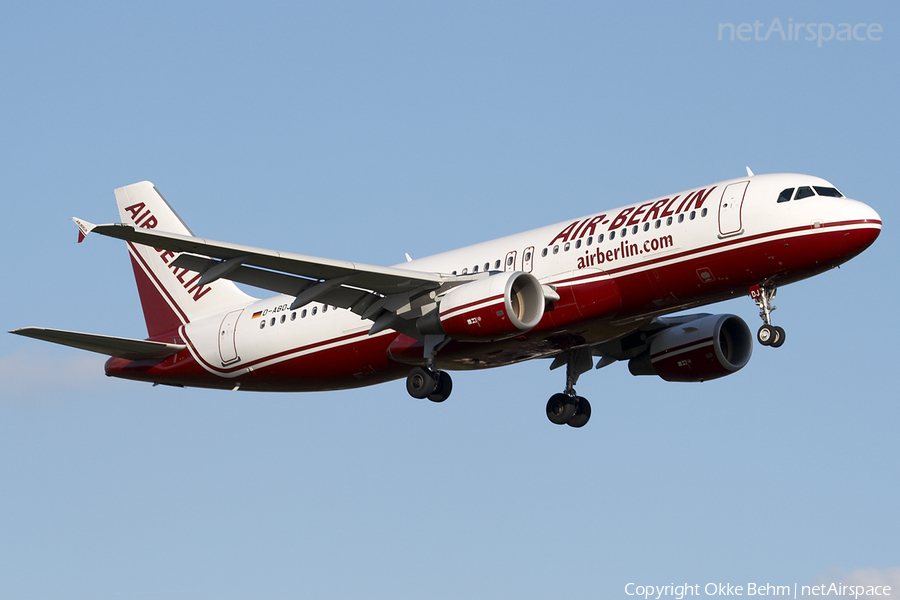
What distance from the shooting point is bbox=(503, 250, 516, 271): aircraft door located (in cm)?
3438

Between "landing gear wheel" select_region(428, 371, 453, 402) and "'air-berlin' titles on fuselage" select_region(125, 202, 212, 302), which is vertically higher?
"'air-berlin' titles on fuselage" select_region(125, 202, 212, 302)

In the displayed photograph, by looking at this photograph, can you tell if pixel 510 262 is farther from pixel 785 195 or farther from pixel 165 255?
pixel 165 255

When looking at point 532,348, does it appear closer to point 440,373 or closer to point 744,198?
point 440,373

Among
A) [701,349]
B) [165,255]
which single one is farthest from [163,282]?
[701,349]

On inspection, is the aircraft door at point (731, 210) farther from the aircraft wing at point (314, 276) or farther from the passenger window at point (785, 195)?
the aircraft wing at point (314, 276)

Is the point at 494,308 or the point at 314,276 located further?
the point at 314,276

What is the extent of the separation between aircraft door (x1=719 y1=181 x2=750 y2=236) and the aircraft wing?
649 cm

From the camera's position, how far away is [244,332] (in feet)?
128

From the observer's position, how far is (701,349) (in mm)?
38125

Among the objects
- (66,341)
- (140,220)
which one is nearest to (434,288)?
(66,341)

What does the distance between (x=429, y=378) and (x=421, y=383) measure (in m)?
0.26

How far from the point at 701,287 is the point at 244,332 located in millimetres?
14209

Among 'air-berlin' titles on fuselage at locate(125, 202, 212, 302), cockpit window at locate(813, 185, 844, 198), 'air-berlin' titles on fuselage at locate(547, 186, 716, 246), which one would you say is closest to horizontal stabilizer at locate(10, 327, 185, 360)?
'air-berlin' titles on fuselage at locate(125, 202, 212, 302)

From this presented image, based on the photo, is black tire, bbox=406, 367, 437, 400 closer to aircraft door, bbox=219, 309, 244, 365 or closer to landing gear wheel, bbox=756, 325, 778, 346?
aircraft door, bbox=219, 309, 244, 365
